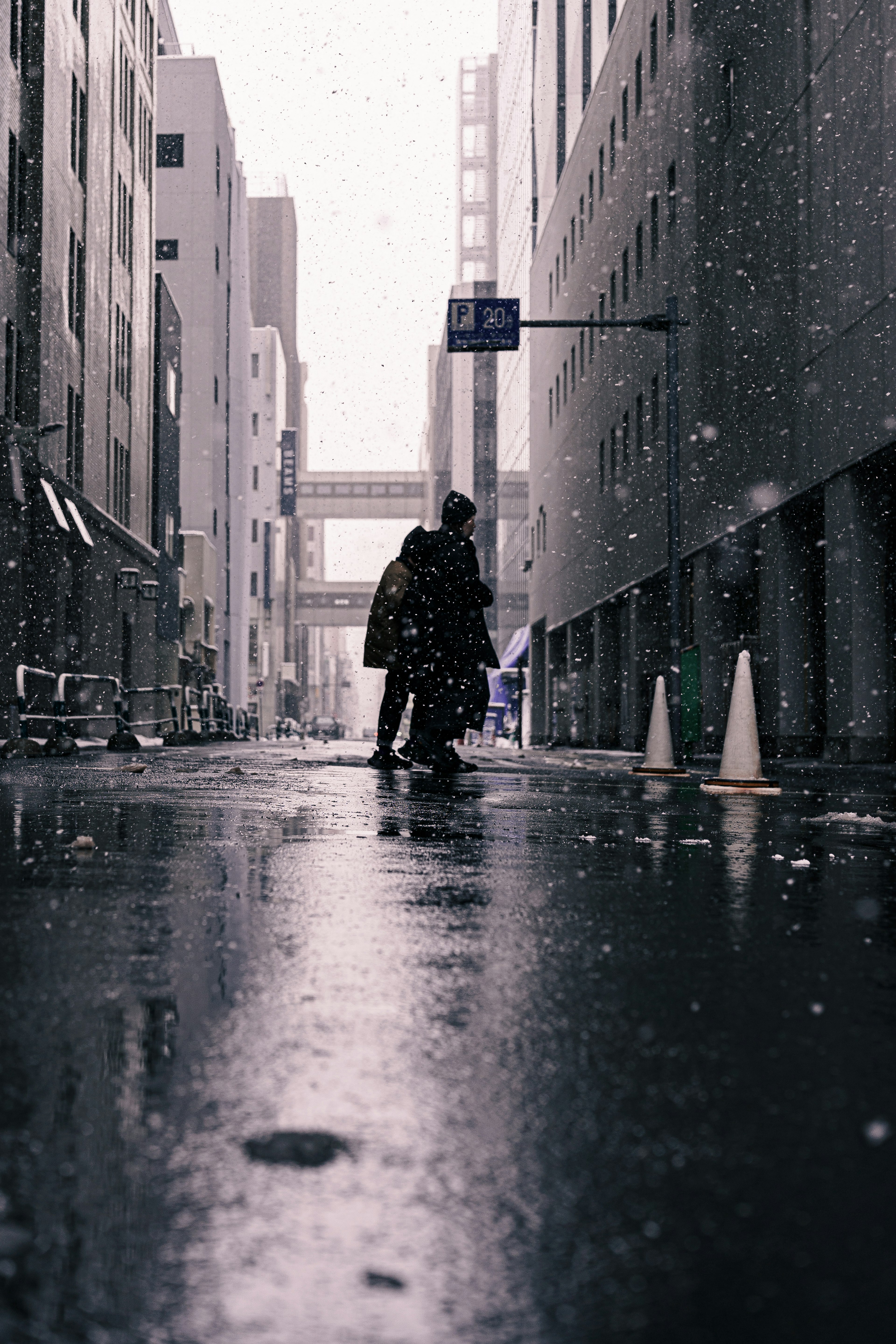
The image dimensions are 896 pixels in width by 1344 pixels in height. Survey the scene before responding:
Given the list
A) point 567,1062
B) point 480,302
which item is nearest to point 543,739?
point 480,302

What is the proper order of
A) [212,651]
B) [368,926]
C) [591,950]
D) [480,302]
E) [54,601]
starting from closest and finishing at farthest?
[591,950], [368,926], [480,302], [54,601], [212,651]

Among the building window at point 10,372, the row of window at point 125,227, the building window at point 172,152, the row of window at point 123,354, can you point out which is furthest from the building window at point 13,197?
the building window at point 172,152

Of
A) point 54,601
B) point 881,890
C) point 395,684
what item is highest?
point 54,601

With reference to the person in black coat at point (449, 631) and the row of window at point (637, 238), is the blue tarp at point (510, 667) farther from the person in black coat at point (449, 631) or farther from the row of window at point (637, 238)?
the person in black coat at point (449, 631)

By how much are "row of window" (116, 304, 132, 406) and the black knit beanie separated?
28311mm

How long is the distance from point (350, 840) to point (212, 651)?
6090 centimetres

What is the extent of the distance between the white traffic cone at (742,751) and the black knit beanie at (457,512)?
2221 millimetres

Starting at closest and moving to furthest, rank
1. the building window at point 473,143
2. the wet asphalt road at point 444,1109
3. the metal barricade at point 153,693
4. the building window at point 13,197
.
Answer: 1. the wet asphalt road at point 444,1109
2. the metal barricade at point 153,693
3. the building window at point 13,197
4. the building window at point 473,143

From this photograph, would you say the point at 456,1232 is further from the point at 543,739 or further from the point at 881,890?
the point at 543,739

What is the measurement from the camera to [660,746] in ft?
45.2

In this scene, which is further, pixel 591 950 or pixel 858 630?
pixel 858 630

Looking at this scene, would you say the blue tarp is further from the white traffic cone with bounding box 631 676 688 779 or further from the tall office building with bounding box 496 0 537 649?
the white traffic cone with bounding box 631 676 688 779

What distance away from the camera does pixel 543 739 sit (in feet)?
159

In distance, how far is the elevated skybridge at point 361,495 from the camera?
148 m
